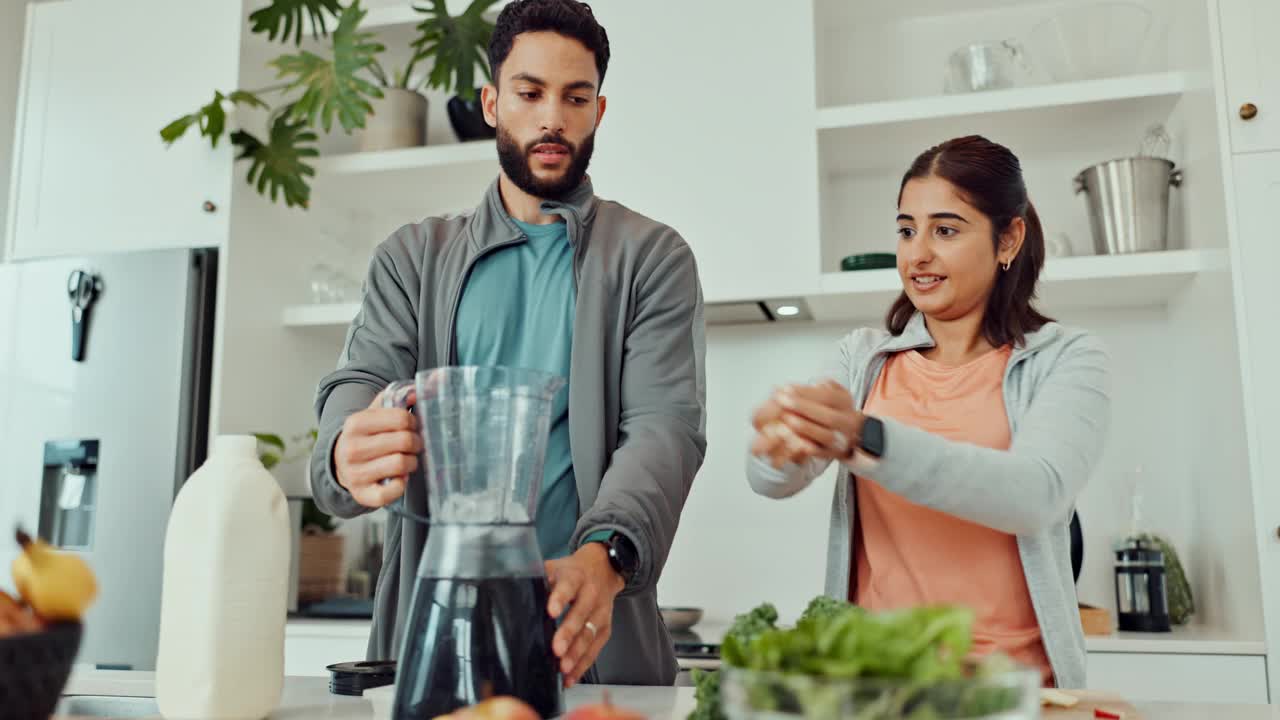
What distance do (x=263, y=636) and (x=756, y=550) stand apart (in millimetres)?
1979

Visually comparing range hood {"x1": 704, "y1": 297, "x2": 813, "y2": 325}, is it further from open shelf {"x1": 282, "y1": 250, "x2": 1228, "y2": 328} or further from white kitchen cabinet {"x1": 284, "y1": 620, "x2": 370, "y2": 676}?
white kitchen cabinet {"x1": 284, "y1": 620, "x2": 370, "y2": 676}

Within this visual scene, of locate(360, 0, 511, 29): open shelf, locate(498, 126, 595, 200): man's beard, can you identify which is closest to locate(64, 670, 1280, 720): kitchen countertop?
locate(498, 126, 595, 200): man's beard

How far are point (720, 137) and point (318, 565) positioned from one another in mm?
1497

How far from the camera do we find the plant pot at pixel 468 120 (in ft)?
8.95

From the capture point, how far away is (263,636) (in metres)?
0.85

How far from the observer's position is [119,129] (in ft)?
8.87

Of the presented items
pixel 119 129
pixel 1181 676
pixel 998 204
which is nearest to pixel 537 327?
pixel 998 204

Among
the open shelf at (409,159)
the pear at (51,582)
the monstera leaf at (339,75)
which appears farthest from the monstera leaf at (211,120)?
the pear at (51,582)

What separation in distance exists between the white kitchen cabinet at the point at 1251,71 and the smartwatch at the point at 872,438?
1.52 m

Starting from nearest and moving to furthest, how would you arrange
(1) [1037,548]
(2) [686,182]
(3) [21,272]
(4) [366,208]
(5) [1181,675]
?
1. (1) [1037,548]
2. (5) [1181,675]
3. (2) [686,182]
4. (3) [21,272]
5. (4) [366,208]

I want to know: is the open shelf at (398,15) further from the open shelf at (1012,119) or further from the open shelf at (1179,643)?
the open shelf at (1179,643)

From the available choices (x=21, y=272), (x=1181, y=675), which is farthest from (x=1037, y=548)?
(x=21, y=272)

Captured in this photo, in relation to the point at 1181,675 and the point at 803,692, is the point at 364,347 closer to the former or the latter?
the point at 803,692

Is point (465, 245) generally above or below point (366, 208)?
below
